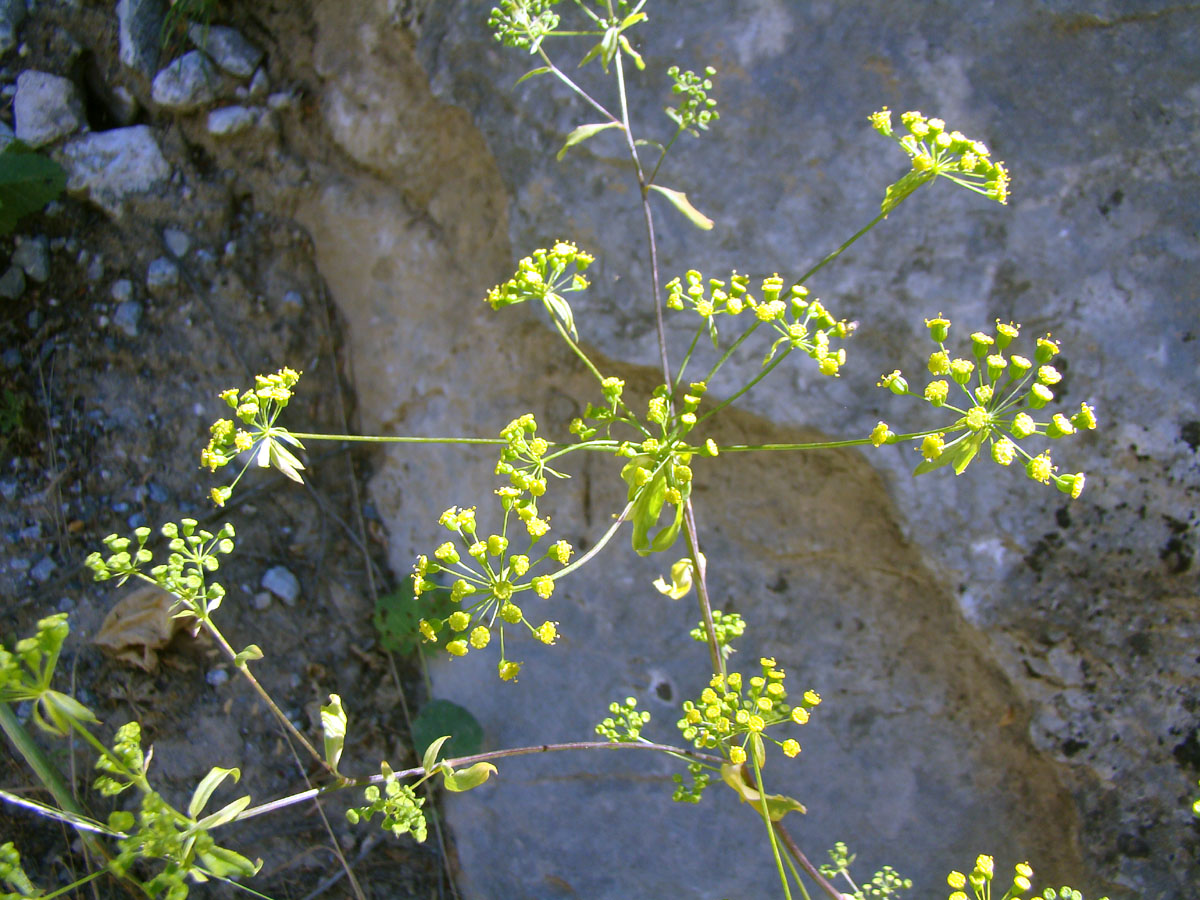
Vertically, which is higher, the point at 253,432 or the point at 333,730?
the point at 253,432

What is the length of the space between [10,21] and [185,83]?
68cm

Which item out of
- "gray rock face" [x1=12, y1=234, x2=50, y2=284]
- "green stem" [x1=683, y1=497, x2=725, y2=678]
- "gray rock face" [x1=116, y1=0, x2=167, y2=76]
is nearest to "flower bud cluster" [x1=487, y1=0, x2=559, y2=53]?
"green stem" [x1=683, y1=497, x2=725, y2=678]

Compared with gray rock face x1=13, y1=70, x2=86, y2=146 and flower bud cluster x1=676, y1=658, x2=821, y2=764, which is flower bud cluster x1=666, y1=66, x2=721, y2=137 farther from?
gray rock face x1=13, y1=70, x2=86, y2=146

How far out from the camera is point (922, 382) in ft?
8.40

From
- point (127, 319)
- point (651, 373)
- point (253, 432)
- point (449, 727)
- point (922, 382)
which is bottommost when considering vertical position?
point (449, 727)

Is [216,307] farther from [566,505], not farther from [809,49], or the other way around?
[809,49]

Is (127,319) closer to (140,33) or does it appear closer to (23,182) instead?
(23,182)

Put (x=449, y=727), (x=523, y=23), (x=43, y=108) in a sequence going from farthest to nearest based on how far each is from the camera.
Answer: (x=43, y=108), (x=449, y=727), (x=523, y=23)

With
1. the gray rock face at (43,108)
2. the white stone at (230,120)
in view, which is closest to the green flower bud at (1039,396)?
the white stone at (230,120)

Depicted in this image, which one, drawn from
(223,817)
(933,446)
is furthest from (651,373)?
(223,817)

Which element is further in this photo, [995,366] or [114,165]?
[114,165]

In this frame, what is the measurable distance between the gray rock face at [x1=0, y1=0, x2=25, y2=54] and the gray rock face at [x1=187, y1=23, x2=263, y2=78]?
62 cm

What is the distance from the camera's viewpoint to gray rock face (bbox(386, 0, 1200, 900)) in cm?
238

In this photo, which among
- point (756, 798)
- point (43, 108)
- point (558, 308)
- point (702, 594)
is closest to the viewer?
point (756, 798)
